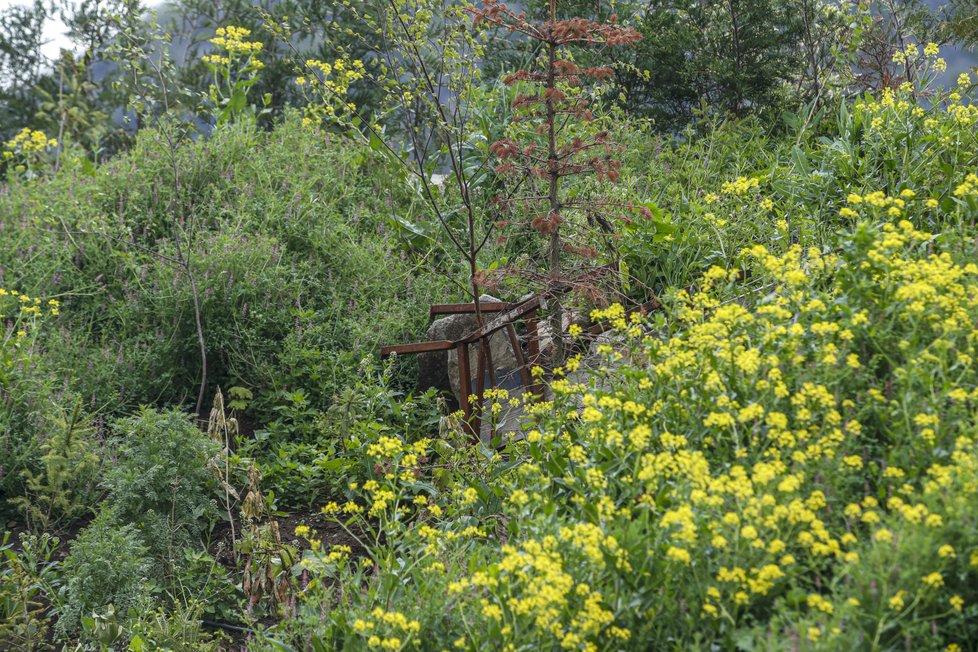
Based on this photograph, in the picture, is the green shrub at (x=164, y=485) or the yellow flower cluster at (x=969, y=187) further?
the green shrub at (x=164, y=485)

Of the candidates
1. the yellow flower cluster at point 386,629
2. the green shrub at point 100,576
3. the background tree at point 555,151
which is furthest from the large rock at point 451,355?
the yellow flower cluster at point 386,629

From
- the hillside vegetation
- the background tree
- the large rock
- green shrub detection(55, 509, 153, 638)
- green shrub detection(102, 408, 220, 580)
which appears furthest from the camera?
the large rock

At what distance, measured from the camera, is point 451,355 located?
6004mm

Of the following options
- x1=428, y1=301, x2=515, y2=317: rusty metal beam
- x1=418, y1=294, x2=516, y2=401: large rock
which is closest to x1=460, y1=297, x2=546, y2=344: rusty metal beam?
x1=428, y1=301, x2=515, y2=317: rusty metal beam

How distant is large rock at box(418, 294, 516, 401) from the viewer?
6.00m

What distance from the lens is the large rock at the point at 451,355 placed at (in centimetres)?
600

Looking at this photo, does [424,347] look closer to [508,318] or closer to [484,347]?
[484,347]

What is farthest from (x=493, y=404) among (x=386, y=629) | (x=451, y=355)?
(x=451, y=355)

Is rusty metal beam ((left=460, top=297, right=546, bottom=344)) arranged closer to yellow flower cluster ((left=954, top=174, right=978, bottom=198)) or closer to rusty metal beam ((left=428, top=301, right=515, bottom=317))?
rusty metal beam ((left=428, top=301, right=515, bottom=317))

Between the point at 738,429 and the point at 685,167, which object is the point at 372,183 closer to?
the point at 685,167

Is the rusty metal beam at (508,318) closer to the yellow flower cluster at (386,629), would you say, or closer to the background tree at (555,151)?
the background tree at (555,151)

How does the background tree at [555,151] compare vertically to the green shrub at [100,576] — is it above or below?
above

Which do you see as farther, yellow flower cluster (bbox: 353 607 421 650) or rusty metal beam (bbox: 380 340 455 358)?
rusty metal beam (bbox: 380 340 455 358)

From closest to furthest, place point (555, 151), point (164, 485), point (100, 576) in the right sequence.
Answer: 1. point (100, 576)
2. point (164, 485)
3. point (555, 151)
